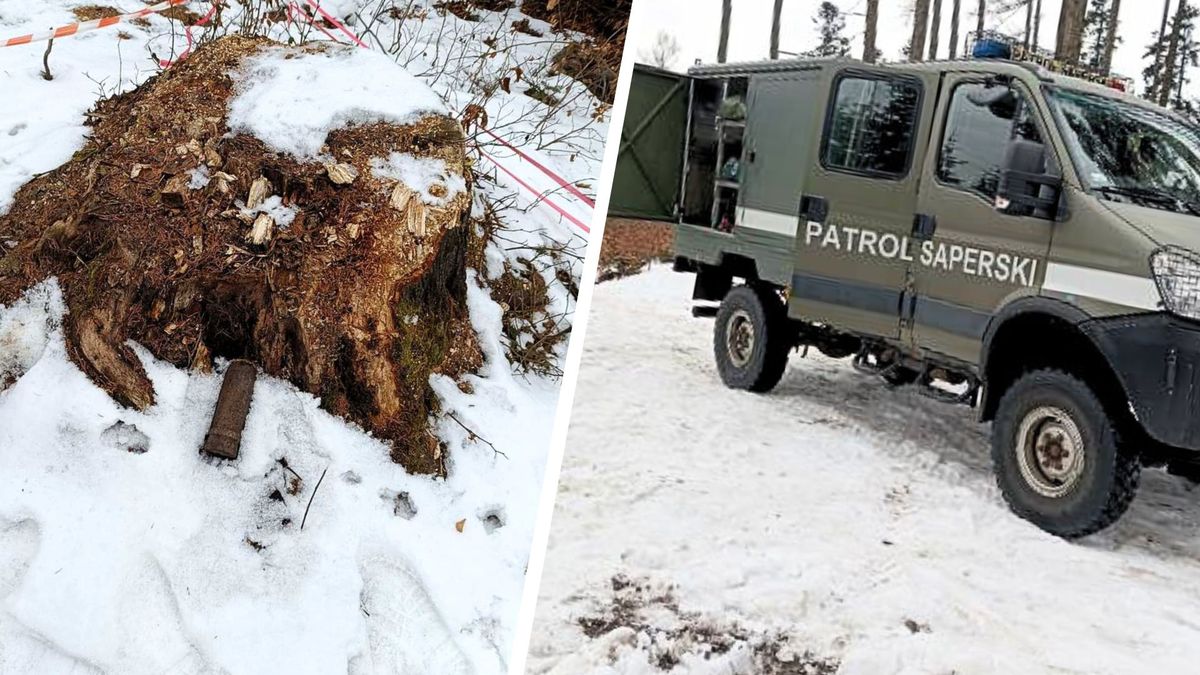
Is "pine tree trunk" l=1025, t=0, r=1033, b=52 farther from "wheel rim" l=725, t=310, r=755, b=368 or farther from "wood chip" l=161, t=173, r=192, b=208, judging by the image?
"wood chip" l=161, t=173, r=192, b=208

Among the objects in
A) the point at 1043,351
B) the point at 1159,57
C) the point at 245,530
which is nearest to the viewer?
the point at 1159,57

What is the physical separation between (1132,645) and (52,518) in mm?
3068

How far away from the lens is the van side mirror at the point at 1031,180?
13.1ft

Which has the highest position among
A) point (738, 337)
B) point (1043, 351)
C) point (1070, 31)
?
point (1070, 31)

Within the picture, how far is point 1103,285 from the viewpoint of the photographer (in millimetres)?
3730

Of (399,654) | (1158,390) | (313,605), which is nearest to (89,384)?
(313,605)

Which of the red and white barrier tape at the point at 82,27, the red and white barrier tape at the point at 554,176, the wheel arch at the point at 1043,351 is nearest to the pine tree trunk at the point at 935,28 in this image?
the wheel arch at the point at 1043,351

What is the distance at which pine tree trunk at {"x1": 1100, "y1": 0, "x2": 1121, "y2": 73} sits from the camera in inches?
123

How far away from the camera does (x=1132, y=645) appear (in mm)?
3068

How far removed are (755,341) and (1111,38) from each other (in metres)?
2.64

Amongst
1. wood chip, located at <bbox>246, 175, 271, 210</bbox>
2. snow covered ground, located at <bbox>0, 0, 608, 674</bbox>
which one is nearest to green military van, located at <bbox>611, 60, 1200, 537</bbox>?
snow covered ground, located at <bbox>0, 0, 608, 674</bbox>

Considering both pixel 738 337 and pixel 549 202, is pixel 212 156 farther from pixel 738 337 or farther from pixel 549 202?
pixel 738 337

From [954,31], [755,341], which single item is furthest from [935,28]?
[755,341]

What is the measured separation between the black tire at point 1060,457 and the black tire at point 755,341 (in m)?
1.66
